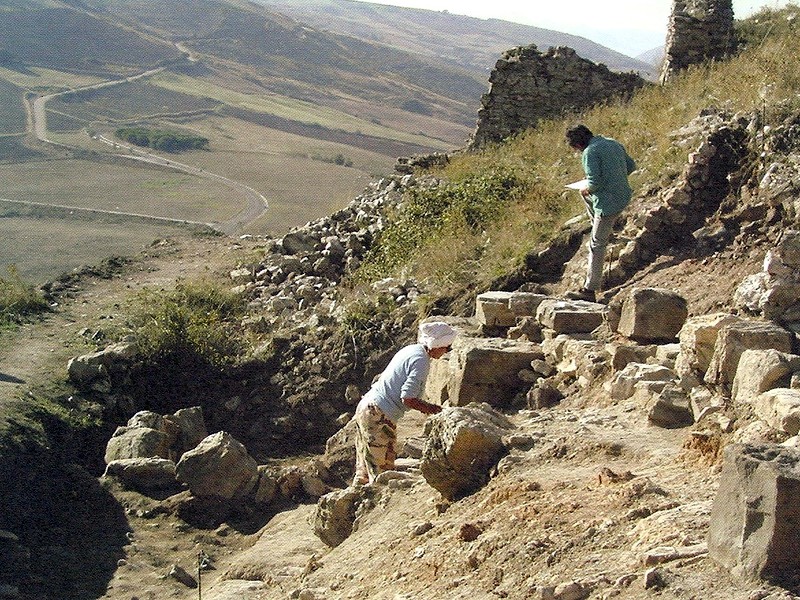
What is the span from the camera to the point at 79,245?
2177cm

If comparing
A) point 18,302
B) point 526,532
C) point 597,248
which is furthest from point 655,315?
point 18,302

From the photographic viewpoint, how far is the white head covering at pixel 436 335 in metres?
6.24

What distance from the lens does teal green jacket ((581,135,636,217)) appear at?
8086 mm

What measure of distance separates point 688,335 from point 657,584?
103 inches

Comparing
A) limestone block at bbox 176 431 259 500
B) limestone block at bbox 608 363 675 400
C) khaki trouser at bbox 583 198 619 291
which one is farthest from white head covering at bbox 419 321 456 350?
limestone block at bbox 176 431 259 500

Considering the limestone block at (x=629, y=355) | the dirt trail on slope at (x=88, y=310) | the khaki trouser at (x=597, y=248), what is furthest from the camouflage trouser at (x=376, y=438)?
the dirt trail on slope at (x=88, y=310)

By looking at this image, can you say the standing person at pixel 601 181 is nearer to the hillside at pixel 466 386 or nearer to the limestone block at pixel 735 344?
the hillside at pixel 466 386

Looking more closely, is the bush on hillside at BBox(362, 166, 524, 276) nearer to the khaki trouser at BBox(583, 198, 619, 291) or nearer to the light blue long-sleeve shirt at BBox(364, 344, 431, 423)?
the khaki trouser at BBox(583, 198, 619, 291)

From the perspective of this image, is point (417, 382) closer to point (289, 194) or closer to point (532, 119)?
point (532, 119)

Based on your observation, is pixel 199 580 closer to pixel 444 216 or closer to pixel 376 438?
pixel 376 438

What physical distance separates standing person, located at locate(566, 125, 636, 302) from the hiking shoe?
0.03m

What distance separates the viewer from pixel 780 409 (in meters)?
4.57

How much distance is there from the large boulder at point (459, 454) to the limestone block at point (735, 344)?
1.26 m

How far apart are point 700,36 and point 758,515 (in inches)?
507
